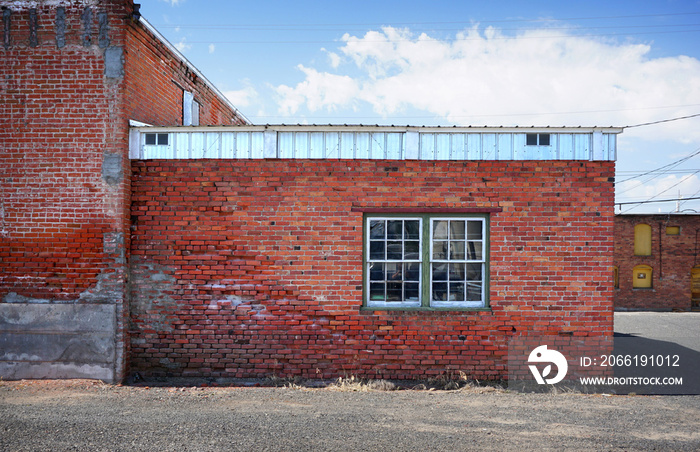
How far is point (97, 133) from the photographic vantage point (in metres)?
7.25

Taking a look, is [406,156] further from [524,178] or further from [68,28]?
[68,28]

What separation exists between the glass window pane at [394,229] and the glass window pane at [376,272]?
477 millimetres

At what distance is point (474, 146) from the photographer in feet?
24.0

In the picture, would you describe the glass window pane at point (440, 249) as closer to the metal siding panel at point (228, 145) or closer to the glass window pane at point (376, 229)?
the glass window pane at point (376, 229)

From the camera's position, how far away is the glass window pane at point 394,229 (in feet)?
24.3

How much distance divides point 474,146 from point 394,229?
70.7 inches

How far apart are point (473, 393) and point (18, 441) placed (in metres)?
5.61

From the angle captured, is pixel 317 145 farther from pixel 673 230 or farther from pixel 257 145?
pixel 673 230

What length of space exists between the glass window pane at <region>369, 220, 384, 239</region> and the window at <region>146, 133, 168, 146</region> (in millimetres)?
3520

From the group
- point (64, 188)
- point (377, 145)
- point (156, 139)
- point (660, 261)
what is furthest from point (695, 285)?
point (64, 188)

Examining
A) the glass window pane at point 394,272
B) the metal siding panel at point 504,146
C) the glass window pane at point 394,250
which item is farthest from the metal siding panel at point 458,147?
the glass window pane at point 394,272

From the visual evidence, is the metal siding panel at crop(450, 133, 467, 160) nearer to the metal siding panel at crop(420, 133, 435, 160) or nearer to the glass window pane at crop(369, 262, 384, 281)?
the metal siding panel at crop(420, 133, 435, 160)

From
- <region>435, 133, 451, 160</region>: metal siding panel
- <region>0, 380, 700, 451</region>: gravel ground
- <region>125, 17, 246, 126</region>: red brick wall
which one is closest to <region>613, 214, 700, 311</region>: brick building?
<region>0, 380, 700, 451</region>: gravel ground

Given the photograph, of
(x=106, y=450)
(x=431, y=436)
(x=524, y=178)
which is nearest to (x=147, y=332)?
(x=106, y=450)
